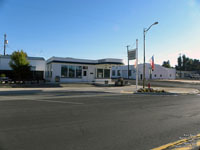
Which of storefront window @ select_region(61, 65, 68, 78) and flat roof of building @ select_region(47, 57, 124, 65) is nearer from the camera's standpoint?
flat roof of building @ select_region(47, 57, 124, 65)

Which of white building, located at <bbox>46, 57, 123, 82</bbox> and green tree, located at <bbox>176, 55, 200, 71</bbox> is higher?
green tree, located at <bbox>176, 55, 200, 71</bbox>

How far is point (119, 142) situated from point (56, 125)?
2.59 meters

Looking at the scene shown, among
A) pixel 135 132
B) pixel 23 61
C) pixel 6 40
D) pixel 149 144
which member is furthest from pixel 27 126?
pixel 6 40

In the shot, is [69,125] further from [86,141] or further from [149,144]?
[149,144]

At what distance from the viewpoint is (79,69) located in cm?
2708

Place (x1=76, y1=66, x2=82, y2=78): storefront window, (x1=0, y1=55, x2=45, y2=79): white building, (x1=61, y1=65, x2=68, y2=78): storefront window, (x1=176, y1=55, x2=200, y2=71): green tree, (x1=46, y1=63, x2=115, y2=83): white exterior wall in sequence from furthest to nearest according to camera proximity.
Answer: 1. (x1=176, y1=55, x2=200, y2=71): green tree
2. (x1=0, y1=55, x2=45, y2=79): white building
3. (x1=76, y1=66, x2=82, y2=78): storefront window
4. (x1=61, y1=65, x2=68, y2=78): storefront window
5. (x1=46, y1=63, x2=115, y2=83): white exterior wall

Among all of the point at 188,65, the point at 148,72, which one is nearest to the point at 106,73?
the point at 148,72

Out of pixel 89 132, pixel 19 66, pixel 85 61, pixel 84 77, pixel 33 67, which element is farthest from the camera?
pixel 33 67

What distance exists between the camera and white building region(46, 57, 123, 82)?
25.0m

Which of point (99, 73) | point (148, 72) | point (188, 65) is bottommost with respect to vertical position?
point (99, 73)

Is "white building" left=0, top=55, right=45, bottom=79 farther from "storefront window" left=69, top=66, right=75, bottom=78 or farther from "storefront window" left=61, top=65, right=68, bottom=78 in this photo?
"storefront window" left=69, top=66, right=75, bottom=78

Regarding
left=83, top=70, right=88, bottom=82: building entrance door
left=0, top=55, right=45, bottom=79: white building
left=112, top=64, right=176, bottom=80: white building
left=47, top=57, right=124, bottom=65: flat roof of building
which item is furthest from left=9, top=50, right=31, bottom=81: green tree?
left=112, top=64, right=176, bottom=80: white building

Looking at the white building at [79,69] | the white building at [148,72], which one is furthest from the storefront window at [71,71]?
the white building at [148,72]

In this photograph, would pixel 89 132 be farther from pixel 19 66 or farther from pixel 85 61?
pixel 85 61
